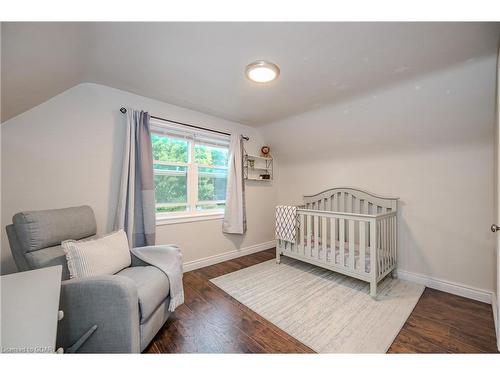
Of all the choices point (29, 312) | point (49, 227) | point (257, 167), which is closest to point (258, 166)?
point (257, 167)

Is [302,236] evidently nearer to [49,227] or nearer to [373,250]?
[373,250]

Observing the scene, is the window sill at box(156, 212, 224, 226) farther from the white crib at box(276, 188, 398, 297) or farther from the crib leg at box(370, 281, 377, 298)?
the crib leg at box(370, 281, 377, 298)

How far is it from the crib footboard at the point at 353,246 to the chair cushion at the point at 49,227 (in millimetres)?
2281

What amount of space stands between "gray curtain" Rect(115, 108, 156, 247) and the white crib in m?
1.75

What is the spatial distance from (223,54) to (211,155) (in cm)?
160

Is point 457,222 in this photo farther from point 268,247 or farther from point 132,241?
point 132,241

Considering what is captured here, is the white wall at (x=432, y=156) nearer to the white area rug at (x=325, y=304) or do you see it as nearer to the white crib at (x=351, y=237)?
the white crib at (x=351, y=237)

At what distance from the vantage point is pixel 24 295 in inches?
31.3

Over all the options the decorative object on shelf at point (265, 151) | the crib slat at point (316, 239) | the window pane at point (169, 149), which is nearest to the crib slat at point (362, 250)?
the crib slat at point (316, 239)

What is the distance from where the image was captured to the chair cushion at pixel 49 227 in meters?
1.28

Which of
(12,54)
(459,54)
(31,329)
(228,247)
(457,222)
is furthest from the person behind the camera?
(228,247)

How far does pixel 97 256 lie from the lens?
54.2 inches
